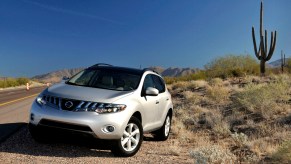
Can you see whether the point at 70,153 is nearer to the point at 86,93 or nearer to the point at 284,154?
the point at 86,93

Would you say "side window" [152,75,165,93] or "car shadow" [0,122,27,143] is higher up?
"side window" [152,75,165,93]

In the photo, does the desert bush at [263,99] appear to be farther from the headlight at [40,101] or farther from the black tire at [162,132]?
the headlight at [40,101]

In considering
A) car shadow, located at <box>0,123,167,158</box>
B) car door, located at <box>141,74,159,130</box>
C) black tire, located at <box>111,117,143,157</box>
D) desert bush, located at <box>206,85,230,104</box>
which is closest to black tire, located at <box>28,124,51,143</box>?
car shadow, located at <box>0,123,167,158</box>

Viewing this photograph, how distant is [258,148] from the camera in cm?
917

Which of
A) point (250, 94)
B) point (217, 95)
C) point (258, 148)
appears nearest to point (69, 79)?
point (258, 148)

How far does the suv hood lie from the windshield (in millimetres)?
485

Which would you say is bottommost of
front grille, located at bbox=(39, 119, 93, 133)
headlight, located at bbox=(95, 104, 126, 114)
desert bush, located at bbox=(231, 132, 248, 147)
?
desert bush, located at bbox=(231, 132, 248, 147)

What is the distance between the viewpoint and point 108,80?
356 inches

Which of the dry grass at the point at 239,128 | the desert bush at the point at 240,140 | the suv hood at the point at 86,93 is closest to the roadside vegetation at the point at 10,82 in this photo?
the dry grass at the point at 239,128

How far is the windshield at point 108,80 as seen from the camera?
886 cm

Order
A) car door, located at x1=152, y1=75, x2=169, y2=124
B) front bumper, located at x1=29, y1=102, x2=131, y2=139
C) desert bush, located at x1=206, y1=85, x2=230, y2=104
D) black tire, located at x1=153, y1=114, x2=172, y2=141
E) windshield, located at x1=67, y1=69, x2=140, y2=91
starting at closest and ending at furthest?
front bumper, located at x1=29, y1=102, x2=131, y2=139 → windshield, located at x1=67, y1=69, x2=140, y2=91 → car door, located at x1=152, y1=75, x2=169, y2=124 → black tire, located at x1=153, y1=114, x2=172, y2=141 → desert bush, located at x1=206, y1=85, x2=230, y2=104

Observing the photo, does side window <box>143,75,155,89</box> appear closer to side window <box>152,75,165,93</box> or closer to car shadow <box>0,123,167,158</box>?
side window <box>152,75,165,93</box>

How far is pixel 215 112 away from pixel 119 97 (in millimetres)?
9157

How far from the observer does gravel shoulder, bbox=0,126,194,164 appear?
7426mm
